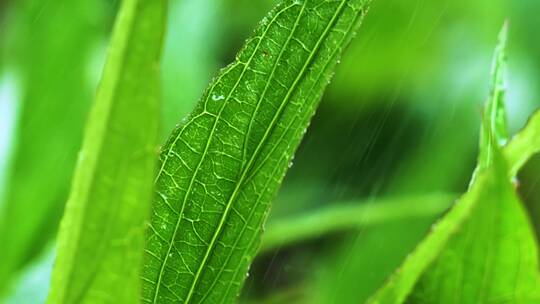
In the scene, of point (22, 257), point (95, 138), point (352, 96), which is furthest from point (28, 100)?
point (95, 138)

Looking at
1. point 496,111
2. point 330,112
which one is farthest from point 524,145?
point 330,112

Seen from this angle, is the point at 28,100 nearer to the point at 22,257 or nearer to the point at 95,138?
the point at 22,257

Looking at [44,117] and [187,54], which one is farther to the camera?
[187,54]

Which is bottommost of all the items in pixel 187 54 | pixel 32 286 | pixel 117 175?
pixel 32 286

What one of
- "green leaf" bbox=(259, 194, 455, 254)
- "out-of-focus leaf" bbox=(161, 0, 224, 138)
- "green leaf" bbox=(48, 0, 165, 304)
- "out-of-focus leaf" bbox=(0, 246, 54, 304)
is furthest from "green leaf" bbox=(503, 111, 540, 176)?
"out-of-focus leaf" bbox=(161, 0, 224, 138)

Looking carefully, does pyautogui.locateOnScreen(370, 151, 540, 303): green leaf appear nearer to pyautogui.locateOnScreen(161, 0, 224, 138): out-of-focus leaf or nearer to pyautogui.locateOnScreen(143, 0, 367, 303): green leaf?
pyautogui.locateOnScreen(143, 0, 367, 303): green leaf

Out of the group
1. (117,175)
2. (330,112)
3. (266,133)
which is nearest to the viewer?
(117,175)

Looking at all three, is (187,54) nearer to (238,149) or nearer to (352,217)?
(352,217)
